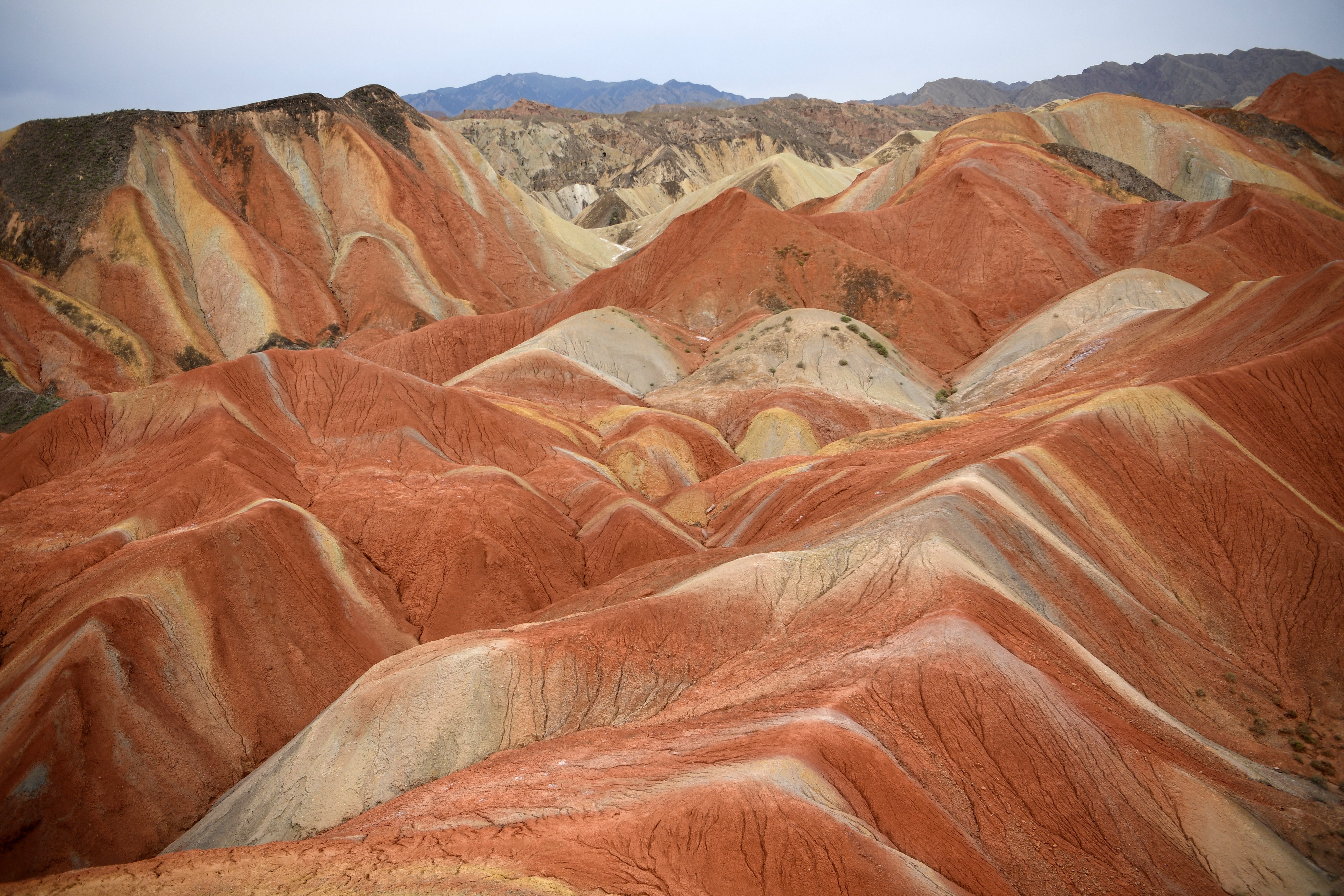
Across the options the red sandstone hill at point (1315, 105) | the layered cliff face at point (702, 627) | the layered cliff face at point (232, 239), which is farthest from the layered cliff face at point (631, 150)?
the layered cliff face at point (702, 627)

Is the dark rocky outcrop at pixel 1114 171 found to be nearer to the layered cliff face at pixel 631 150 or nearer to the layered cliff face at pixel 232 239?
the layered cliff face at pixel 631 150

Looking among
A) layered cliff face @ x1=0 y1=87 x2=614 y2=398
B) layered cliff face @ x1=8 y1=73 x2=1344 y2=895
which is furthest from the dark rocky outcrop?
layered cliff face @ x1=0 y1=87 x2=614 y2=398

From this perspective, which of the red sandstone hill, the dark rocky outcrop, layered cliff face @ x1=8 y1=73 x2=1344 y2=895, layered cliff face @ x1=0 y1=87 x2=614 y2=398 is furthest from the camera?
the red sandstone hill

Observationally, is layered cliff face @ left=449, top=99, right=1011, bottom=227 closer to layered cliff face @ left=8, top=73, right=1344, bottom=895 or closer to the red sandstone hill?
the red sandstone hill

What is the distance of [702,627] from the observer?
20.4m

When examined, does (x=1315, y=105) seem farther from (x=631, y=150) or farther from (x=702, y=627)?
(x=702, y=627)

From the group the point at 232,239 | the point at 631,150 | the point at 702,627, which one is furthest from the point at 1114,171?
the point at 631,150

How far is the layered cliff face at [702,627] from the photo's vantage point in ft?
43.0

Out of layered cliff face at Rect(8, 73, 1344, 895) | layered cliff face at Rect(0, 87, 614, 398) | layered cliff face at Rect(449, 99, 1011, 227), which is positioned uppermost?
layered cliff face at Rect(449, 99, 1011, 227)

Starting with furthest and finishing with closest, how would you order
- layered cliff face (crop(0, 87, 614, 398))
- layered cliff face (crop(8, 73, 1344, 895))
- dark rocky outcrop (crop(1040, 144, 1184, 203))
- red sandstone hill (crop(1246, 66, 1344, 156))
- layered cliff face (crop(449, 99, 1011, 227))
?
1. layered cliff face (crop(449, 99, 1011, 227))
2. red sandstone hill (crop(1246, 66, 1344, 156))
3. dark rocky outcrop (crop(1040, 144, 1184, 203))
4. layered cliff face (crop(0, 87, 614, 398))
5. layered cliff face (crop(8, 73, 1344, 895))

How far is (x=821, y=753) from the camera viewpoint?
13.6 meters

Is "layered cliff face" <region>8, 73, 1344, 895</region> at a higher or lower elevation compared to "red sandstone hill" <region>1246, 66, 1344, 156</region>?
lower

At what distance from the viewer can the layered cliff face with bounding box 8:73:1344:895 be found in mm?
13109

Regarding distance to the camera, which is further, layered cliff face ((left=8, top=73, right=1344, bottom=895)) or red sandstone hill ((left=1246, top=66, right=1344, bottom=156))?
red sandstone hill ((left=1246, top=66, right=1344, bottom=156))
